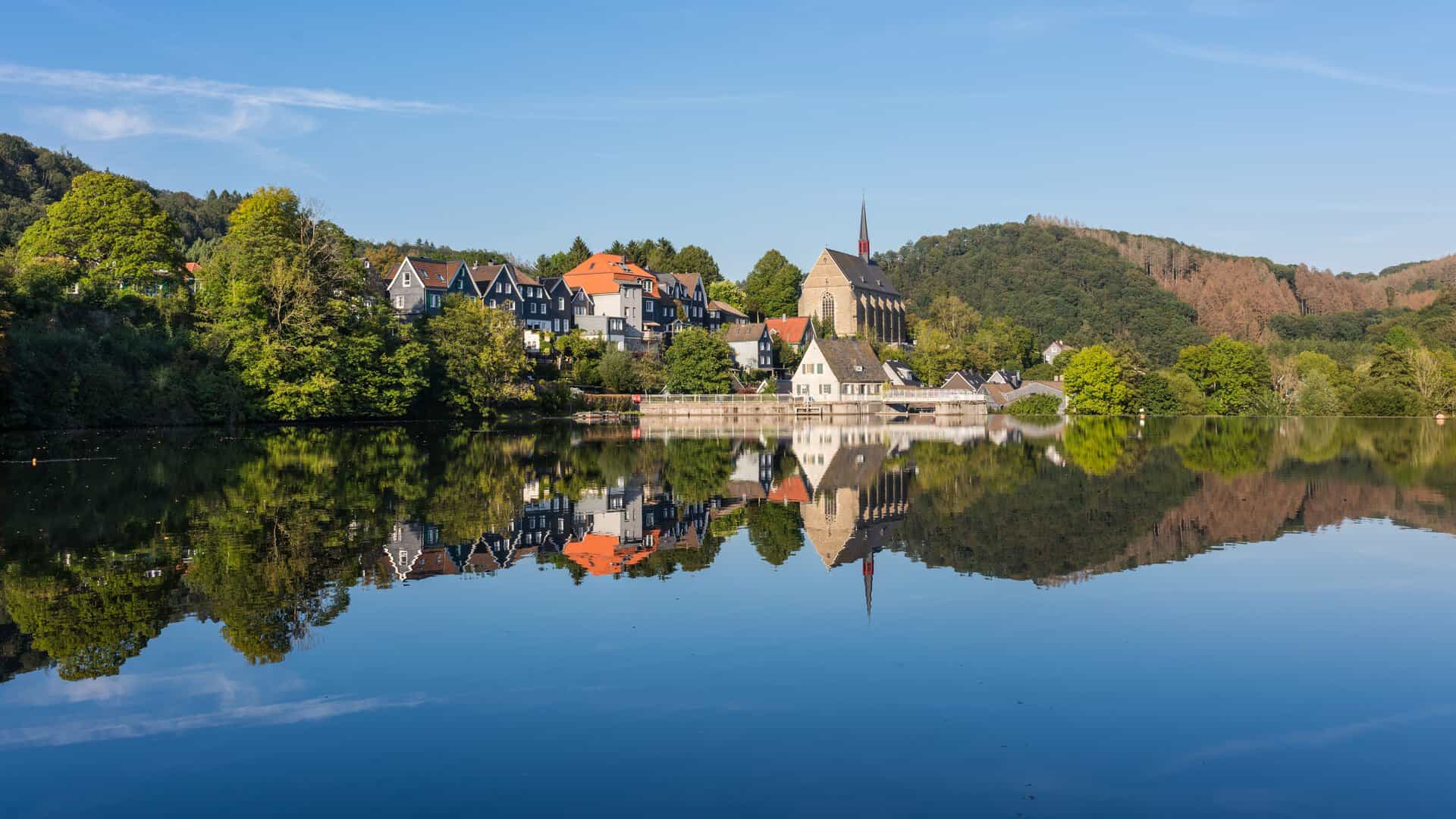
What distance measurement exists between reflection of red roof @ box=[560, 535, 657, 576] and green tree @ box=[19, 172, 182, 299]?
5134 cm

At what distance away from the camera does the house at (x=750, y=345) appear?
3767 inches

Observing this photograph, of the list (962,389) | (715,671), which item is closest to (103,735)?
(715,671)

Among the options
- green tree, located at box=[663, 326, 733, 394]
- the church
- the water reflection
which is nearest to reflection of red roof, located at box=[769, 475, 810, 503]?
the water reflection

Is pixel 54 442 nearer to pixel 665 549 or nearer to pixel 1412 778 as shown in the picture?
pixel 665 549

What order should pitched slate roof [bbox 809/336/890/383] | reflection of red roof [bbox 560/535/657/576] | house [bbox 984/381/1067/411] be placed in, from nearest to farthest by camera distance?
reflection of red roof [bbox 560/535/657/576] < pitched slate roof [bbox 809/336/890/383] < house [bbox 984/381/1067/411]

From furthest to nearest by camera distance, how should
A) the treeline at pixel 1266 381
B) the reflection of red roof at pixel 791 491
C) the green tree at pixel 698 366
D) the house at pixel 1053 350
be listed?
the house at pixel 1053 350 < the treeline at pixel 1266 381 < the green tree at pixel 698 366 < the reflection of red roof at pixel 791 491

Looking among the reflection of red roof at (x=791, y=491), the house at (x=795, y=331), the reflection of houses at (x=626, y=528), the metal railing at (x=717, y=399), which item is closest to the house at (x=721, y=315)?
the house at (x=795, y=331)

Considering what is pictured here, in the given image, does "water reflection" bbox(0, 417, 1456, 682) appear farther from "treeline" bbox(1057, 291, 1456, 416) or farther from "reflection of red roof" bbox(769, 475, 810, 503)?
"treeline" bbox(1057, 291, 1456, 416)

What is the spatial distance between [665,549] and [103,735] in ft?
31.7

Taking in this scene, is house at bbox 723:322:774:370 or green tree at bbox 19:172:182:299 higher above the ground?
green tree at bbox 19:172:182:299

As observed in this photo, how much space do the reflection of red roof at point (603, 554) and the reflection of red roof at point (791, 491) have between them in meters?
7.11

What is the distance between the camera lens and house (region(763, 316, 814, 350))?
107 meters

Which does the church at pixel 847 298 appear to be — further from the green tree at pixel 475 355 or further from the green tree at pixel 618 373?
the green tree at pixel 475 355

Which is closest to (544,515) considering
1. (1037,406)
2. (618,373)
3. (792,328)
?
(618,373)
